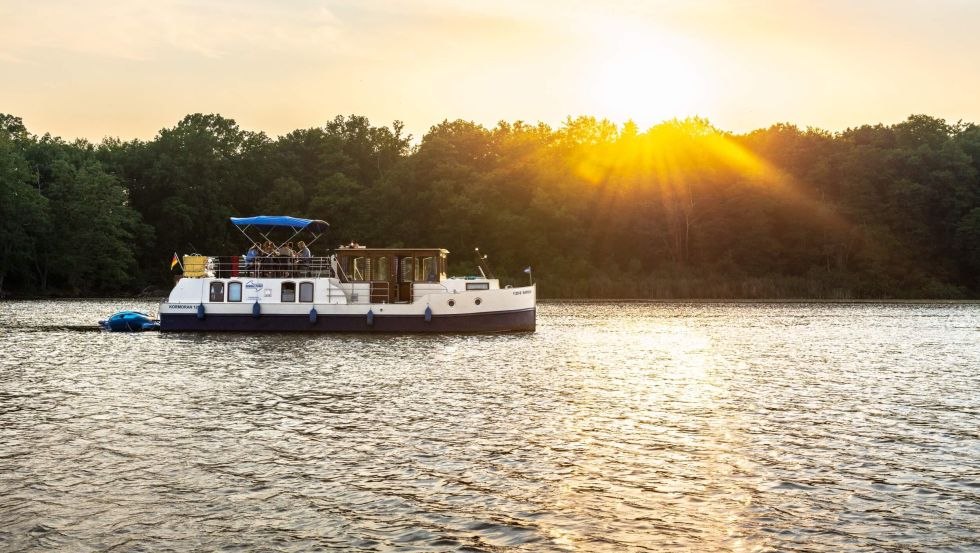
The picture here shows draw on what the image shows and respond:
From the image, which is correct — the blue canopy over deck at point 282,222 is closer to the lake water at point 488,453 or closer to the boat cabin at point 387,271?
the boat cabin at point 387,271

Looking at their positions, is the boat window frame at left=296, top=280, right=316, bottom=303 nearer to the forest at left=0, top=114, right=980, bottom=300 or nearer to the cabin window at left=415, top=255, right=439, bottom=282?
the cabin window at left=415, top=255, right=439, bottom=282

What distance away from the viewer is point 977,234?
3703 inches

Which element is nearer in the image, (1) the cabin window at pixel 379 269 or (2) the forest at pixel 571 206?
(1) the cabin window at pixel 379 269

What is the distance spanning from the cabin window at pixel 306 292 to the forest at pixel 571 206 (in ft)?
163

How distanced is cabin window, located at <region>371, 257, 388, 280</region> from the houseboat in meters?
0.05

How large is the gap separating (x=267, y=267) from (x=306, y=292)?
3.20 metres

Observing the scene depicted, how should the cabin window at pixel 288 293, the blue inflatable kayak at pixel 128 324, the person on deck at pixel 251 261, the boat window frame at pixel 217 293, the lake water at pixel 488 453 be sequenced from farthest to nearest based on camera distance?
the blue inflatable kayak at pixel 128 324 < the boat window frame at pixel 217 293 < the person on deck at pixel 251 261 < the cabin window at pixel 288 293 < the lake water at pixel 488 453

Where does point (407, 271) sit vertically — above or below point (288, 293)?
above

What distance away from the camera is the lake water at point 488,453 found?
1108cm

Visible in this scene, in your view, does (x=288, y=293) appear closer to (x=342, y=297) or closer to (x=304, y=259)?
(x=304, y=259)

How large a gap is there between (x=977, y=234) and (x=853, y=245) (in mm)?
11665

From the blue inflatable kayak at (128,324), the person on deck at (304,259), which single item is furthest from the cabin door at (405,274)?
the blue inflatable kayak at (128,324)

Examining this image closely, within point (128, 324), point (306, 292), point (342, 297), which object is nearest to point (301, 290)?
point (306, 292)

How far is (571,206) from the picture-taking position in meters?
103
